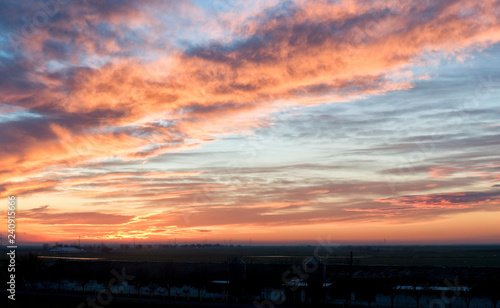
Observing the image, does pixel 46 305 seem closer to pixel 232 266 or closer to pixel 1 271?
pixel 232 266

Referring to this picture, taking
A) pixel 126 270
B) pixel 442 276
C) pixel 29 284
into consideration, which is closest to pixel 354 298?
pixel 442 276

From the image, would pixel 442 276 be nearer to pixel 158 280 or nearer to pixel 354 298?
pixel 354 298

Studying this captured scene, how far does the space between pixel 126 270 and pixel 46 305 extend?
683 inches

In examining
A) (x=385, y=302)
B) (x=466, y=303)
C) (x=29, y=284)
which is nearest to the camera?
(x=466, y=303)

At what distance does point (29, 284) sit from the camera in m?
80.7

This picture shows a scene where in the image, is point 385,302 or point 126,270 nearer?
point 385,302

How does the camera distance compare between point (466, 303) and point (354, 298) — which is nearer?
point (466, 303)

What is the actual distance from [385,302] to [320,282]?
8.53 metres

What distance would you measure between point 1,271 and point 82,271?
4117 cm

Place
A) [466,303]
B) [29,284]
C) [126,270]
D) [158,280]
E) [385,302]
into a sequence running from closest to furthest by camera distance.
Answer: [466,303], [385,302], [158,280], [126,270], [29,284]

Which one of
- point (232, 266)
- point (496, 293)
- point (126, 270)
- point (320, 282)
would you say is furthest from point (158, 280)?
point (496, 293)

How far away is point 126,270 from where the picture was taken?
75.0 metres

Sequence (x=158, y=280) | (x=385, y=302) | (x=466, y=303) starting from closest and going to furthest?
(x=466, y=303) → (x=385, y=302) → (x=158, y=280)

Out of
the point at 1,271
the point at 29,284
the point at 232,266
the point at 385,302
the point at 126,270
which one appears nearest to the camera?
the point at 385,302
